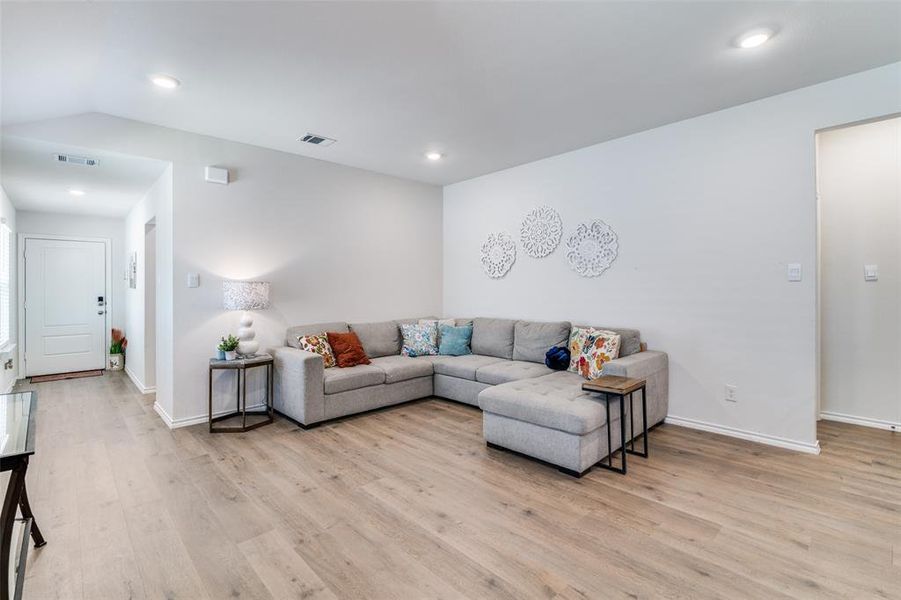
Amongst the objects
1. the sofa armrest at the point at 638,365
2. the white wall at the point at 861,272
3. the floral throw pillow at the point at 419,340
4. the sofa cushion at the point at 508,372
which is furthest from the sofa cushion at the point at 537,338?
the white wall at the point at 861,272

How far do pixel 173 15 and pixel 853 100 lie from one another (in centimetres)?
417

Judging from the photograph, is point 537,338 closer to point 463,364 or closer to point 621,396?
point 463,364

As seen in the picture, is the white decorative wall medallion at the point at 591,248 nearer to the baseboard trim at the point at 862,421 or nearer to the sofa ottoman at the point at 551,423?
the sofa ottoman at the point at 551,423

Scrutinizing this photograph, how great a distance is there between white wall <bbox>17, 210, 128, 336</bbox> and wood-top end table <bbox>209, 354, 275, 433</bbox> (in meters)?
3.81

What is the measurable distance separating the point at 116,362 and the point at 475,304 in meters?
5.45

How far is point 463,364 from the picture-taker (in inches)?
172

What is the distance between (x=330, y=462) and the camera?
2.97 metres

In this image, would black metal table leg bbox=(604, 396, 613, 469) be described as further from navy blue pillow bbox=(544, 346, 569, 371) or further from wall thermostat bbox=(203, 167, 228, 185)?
wall thermostat bbox=(203, 167, 228, 185)

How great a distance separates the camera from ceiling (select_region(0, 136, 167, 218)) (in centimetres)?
342

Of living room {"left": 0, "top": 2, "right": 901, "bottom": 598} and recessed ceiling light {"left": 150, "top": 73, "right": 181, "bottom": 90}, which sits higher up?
recessed ceiling light {"left": 150, "top": 73, "right": 181, "bottom": 90}

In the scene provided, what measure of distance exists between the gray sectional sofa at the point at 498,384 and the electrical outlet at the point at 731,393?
45 cm

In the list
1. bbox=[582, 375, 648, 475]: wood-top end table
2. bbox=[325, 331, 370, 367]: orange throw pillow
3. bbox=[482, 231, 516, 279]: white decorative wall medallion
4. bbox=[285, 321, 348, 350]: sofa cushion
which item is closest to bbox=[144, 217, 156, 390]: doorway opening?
bbox=[285, 321, 348, 350]: sofa cushion

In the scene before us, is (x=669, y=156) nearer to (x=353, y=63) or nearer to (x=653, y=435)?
(x=653, y=435)

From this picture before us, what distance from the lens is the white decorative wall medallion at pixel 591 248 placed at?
408cm
